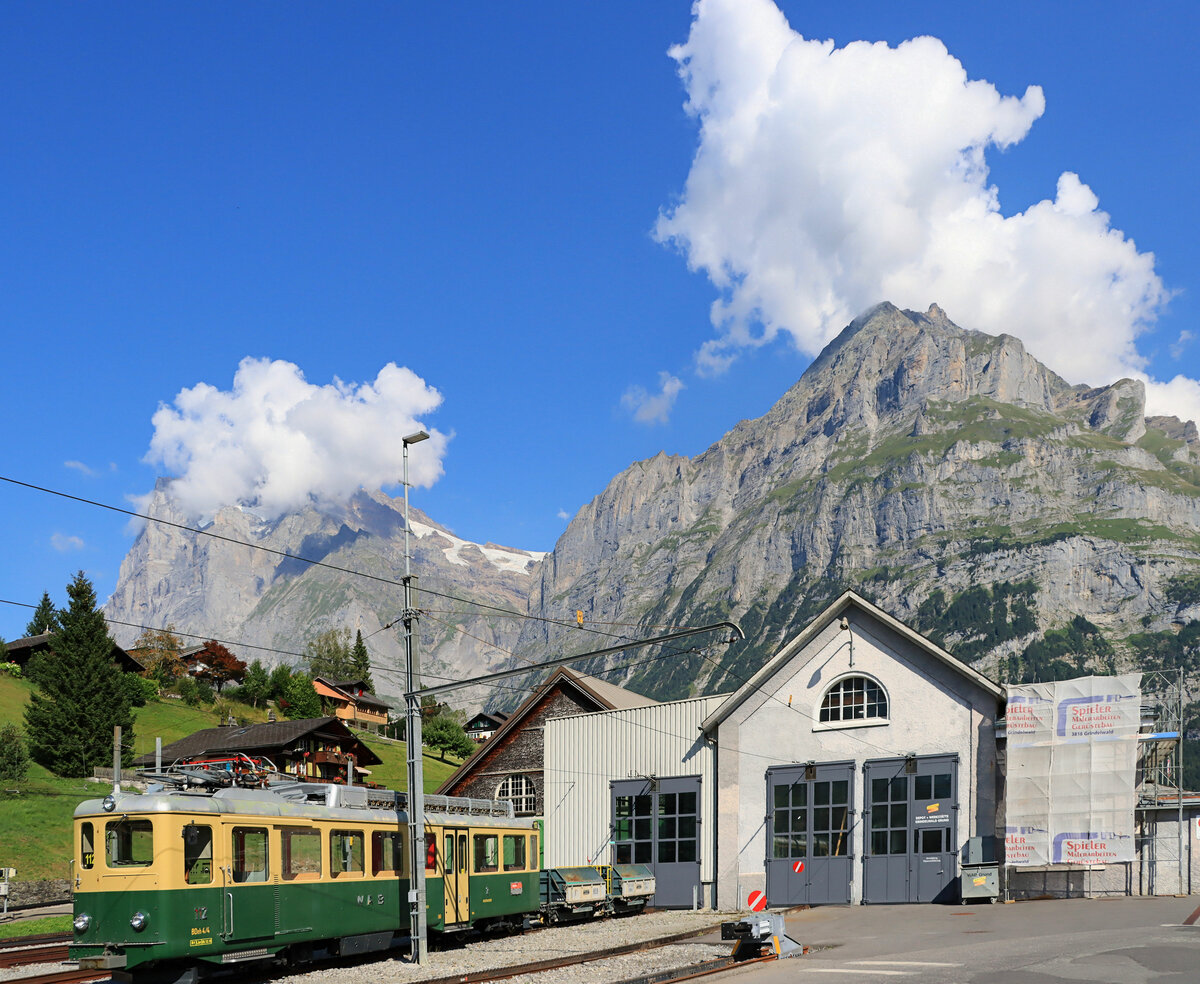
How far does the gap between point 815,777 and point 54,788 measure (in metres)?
46.0

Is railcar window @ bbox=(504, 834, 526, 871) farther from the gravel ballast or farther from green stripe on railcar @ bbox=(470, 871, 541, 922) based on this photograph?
the gravel ballast

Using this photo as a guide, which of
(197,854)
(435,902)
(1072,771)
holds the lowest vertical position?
(435,902)

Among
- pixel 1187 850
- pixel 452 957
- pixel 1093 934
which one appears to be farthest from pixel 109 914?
pixel 1187 850

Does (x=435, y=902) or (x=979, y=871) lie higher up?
(x=435, y=902)

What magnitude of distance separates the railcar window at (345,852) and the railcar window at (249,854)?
2286 mm

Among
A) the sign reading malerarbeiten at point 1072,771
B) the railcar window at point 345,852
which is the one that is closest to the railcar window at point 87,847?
the railcar window at point 345,852

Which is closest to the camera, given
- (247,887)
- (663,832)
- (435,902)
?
(247,887)

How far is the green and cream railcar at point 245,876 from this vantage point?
1906 cm

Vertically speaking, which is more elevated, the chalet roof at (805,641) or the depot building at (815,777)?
the chalet roof at (805,641)

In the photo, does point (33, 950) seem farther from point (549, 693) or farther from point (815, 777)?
point (815, 777)

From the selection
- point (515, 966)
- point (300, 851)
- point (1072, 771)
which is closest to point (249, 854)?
point (300, 851)

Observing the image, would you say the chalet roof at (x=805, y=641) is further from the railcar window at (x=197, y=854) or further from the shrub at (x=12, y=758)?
the shrub at (x=12, y=758)

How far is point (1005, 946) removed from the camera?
880 inches

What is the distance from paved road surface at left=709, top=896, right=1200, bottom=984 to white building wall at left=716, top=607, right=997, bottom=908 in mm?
4975
